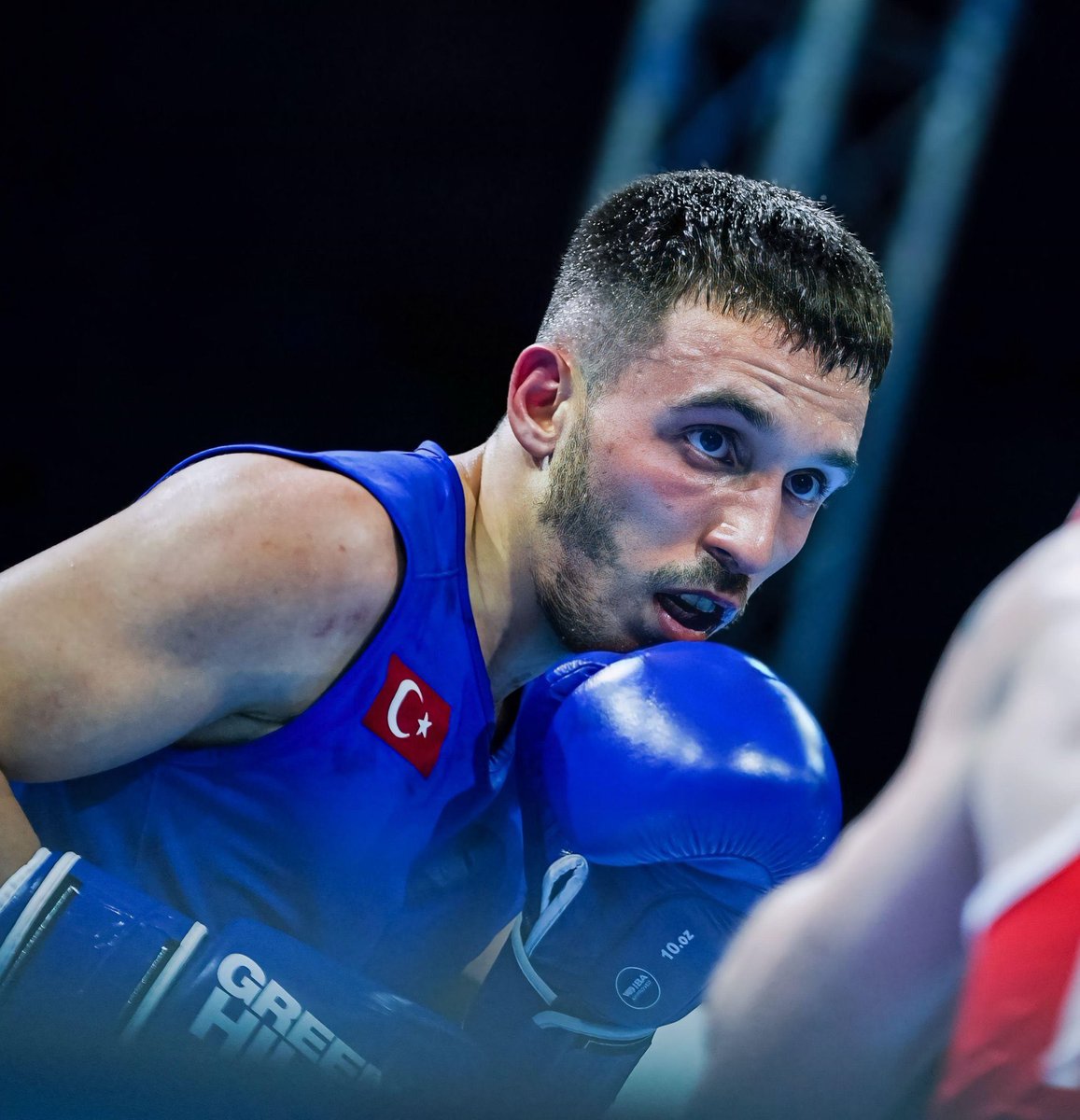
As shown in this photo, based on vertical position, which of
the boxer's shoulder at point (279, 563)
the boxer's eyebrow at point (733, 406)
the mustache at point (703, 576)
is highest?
the boxer's eyebrow at point (733, 406)

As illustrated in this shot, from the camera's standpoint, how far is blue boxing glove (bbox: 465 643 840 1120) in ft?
5.99

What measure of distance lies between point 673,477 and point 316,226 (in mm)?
4178

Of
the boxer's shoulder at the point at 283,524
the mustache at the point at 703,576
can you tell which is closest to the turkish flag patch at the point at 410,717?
the boxer's shoulder at the point at 283,524

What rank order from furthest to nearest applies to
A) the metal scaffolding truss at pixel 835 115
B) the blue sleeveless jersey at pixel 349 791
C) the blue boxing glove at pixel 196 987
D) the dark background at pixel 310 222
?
the dark background at pixel 310 222 < the metal scaffolding truss at pixel 835 115 < the blue sleeveless jersey at pixel 349 791 < the blue boxing glove at pixel 196 987

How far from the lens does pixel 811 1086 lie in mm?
873

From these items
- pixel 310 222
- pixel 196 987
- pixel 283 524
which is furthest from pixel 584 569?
pixel 310 222

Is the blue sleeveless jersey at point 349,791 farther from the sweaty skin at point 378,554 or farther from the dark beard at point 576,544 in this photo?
the dark beard at point 576,544

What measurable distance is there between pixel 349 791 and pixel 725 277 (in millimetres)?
1041

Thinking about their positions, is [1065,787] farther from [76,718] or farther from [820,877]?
[76,718]

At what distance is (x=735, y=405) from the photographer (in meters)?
1.93

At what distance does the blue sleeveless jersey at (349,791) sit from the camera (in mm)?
1792

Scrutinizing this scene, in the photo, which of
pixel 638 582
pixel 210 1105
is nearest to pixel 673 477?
pixel 638 582

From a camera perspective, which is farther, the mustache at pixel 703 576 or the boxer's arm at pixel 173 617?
the mustache at pixel 703 576

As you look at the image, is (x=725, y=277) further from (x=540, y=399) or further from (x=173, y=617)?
(x=173, y=617)
